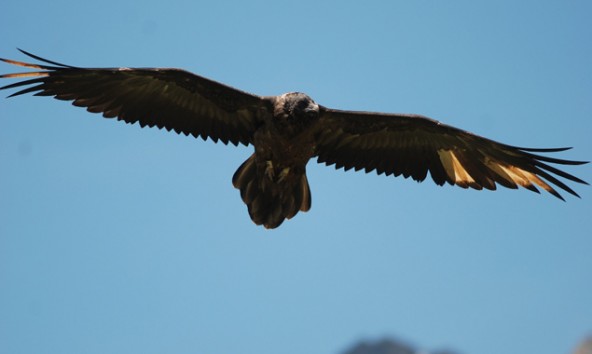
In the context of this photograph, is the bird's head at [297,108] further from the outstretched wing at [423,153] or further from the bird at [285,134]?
the outstretched wing at [423,153]

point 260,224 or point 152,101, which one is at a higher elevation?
point 152,101

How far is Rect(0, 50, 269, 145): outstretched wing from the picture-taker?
10602 mm

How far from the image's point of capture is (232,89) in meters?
10.8

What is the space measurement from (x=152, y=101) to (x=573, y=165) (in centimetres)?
463

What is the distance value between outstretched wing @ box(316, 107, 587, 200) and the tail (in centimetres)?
81

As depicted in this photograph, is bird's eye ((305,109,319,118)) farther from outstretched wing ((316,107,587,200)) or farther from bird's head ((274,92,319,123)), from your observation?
outstretched wing ((316,107,587,200))

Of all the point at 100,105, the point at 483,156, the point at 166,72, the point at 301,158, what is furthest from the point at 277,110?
the point at 483,156

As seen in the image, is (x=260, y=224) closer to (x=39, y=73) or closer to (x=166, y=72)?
(x=166, y=72)

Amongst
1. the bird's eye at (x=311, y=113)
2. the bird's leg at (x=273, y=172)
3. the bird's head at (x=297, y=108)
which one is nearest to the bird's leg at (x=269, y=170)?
the bird's leg at (x=273, y=172)

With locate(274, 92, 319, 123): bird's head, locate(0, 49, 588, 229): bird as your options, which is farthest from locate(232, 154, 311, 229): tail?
locate(274, 92, 319, 123): bird's head

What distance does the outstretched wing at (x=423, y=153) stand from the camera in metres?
11.2

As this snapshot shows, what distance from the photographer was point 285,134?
10312 mm

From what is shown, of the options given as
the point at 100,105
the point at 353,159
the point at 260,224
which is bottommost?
the point at 260,224

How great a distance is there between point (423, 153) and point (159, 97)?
311 cm
